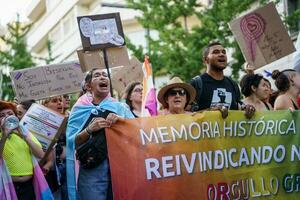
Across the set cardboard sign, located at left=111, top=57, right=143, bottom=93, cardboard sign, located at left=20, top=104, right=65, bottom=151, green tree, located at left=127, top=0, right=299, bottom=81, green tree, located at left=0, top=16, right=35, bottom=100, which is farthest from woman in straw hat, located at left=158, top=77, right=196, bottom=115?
green tree, located at left=0, top=16, right=35, bottom=100

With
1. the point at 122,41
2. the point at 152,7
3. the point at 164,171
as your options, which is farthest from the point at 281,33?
the point at 152,7

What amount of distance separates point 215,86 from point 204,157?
3.55ft

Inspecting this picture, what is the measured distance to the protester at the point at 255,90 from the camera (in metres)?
7.96

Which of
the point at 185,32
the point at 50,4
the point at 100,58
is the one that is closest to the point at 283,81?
the point at 100,58

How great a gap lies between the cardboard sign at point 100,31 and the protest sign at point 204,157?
2118 mm

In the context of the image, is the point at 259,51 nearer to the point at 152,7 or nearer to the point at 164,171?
the point at 164,171

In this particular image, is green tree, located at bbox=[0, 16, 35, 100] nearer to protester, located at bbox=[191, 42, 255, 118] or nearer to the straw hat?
protester, located at bbox=[191, 42, 255, 118]

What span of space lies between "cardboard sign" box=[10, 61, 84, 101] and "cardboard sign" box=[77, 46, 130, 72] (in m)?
0.81

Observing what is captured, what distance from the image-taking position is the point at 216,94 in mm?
7062

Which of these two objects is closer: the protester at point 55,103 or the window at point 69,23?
the protester at point 55,103

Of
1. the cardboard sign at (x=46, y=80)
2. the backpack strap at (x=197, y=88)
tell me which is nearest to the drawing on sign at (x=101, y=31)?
the cardboard sign at (x=46, y=80)

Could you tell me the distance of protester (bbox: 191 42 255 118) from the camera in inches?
277

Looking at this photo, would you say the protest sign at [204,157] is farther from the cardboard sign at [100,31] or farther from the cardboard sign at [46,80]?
the cardboard sign at [46,80]

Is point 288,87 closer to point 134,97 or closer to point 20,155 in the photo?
point 134,97
